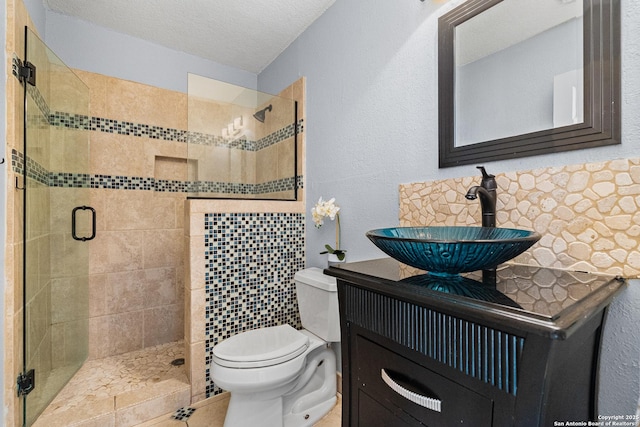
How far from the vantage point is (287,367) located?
1.47 meters

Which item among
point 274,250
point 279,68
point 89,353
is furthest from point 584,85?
point 89,353

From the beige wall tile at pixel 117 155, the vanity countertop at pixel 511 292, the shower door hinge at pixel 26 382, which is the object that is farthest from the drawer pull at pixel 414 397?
the beige wall tile at pixel 117 155

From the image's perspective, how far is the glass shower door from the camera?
5.07ft

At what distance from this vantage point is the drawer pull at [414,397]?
26.5 inches

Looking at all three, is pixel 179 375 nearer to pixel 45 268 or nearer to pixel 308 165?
pixel 45 268

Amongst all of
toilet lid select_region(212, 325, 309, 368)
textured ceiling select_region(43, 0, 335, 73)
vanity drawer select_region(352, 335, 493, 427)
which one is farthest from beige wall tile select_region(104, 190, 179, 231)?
vanity drawer select_region(352, 335, 493, 427)

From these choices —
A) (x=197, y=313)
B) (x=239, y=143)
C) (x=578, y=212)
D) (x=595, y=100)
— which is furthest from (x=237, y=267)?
(x=595, y=100)

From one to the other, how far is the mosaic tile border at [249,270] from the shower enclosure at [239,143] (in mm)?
214

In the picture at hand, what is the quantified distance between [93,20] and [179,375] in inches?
102

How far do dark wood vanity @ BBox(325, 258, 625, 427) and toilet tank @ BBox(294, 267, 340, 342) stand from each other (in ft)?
2.28

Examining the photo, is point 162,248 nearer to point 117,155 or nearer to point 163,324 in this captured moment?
point 163,324

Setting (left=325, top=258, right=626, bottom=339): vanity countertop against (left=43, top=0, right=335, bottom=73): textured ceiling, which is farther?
(left=43, top=0, right=335, bottom=73): textured ceiling

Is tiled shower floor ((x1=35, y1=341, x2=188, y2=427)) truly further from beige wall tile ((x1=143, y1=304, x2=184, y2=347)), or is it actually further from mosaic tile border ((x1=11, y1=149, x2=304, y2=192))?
mosaic tile border ((x1=11, y1=149, x2=304, y2=192))

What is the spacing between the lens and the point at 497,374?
1.92 ft
